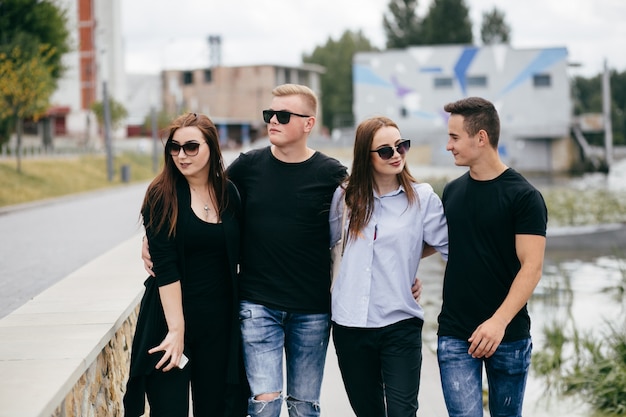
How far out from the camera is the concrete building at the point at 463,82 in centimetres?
6212

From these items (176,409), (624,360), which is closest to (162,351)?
(176,409)

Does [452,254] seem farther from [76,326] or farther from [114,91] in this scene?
[114,91]

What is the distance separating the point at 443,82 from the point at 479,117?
201 ft

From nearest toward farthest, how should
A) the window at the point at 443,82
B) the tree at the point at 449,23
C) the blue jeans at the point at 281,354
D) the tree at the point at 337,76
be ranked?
the blue jeans at the point at 281,354
the window at the point at 443,82
the tree at the point at 449,23
the tree at the point at 337,76

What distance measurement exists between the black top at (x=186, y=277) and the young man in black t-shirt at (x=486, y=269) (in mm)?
999

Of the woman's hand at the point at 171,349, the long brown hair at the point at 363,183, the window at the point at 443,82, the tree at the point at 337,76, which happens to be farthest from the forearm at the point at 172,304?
the tree at the point at 337,76

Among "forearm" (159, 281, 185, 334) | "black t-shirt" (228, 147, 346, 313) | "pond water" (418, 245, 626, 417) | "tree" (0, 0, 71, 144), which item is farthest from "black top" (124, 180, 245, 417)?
"tree" (0, 0, 71, 144)

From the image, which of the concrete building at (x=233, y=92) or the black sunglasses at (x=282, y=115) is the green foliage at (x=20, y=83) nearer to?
the black sunglasses at (x=282, y=115)

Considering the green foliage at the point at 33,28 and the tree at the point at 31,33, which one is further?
the green foliage at the point at 33,28

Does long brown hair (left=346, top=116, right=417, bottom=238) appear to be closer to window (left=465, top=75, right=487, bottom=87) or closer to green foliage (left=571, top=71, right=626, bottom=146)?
window (left=465, top=75, right=487, bottom=87)

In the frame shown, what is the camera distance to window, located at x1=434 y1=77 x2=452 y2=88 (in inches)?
2479

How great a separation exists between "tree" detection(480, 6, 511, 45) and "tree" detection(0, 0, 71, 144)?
184 ft

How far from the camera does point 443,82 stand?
2488 inches

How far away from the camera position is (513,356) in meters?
3.56
